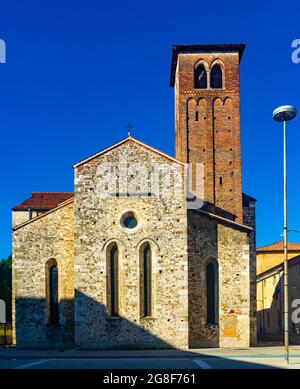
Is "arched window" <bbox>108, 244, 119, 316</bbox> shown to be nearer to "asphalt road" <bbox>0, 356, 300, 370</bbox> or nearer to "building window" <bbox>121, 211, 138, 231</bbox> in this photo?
"building window" <bbox>121, 211, 138, 231</bbox>

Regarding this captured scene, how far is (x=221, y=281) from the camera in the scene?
95.5 ft

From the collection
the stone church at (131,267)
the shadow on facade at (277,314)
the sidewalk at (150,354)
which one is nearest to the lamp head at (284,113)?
the stone church at (131,267)

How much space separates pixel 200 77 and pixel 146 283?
15.3 meters

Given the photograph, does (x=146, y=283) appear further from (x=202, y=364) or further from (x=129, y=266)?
(x=202, y=364)

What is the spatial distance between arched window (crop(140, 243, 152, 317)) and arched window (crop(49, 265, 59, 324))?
204 inches

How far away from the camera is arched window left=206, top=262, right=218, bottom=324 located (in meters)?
29.1

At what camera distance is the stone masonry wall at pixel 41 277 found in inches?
1146

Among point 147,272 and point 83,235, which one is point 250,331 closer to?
point 147,272

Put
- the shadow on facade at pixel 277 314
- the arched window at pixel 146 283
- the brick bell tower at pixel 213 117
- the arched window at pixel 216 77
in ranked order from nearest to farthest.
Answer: the arched window at pixel 146 283, the brick bell tower at pixel 213 117, the arched window at pixel 216 77, the shadow on facade at pixel 277 314

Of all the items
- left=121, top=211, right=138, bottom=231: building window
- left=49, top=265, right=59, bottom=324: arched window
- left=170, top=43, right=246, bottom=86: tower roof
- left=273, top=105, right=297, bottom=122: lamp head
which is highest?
left=170, top=43, right=246, bottom=86: tower roof

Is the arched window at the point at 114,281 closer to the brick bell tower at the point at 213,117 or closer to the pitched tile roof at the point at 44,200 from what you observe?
the brick bell tower at the point at 213,117

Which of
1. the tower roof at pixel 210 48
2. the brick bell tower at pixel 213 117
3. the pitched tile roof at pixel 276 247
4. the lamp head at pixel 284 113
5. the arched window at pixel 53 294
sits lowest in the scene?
the arched window at pixel 53 294

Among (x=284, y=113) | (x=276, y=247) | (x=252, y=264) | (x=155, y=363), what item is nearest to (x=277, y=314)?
(x=276, y=247)

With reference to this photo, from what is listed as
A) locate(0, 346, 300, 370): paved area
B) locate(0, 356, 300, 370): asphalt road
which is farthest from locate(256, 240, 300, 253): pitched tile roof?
locate(0, 356, 300, 370): asphalt road
